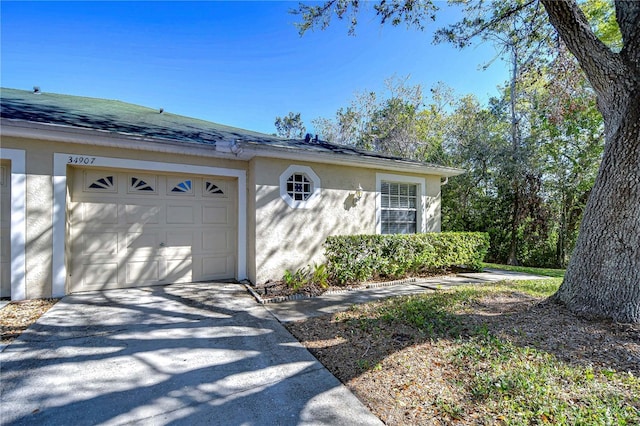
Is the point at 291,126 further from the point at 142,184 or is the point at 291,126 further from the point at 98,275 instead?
the point at 98,275

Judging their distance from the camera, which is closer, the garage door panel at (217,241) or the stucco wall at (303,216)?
the stucco wall at (303,216)

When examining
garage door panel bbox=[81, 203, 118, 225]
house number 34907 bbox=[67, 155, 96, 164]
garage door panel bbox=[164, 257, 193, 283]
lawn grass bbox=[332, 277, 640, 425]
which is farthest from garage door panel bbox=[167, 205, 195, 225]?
lawn grass bbox=[332, 277, 640, 425]

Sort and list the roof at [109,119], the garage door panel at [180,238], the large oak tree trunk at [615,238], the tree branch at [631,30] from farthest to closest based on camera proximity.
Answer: the garage door panel at [180,238] → the roof at [109,119] → the tree branch at [631,30] → the large oak tree trunk at [615,238]

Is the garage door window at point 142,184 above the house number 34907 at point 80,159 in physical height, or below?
below

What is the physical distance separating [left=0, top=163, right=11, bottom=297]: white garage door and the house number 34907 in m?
0.92

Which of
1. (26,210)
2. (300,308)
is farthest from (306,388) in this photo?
(26,210)

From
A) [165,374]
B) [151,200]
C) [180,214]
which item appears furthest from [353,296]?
[151,200]

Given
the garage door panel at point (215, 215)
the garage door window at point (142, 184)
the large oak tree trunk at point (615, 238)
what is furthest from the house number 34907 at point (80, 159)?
the large oak tree trunk at point (615, 238)

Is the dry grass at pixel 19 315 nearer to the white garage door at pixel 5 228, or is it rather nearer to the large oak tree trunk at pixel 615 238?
the white garage door at pixel 5 228

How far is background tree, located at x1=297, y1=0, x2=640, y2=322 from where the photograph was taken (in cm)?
364

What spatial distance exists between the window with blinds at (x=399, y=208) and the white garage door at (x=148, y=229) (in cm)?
428

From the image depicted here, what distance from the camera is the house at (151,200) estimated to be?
4965 mm

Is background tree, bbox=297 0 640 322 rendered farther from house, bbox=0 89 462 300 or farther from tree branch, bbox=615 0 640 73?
house, bbox=0 89 462 300

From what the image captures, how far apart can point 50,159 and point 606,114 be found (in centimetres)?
911
